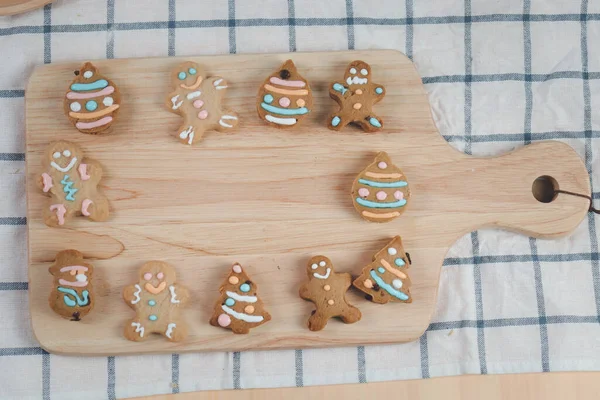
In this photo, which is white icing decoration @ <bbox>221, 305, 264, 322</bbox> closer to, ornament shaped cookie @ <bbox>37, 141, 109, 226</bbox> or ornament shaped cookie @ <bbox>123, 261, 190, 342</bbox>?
ornament shaped cookie @ <bbox>123, 261, 190, 342</bbox>

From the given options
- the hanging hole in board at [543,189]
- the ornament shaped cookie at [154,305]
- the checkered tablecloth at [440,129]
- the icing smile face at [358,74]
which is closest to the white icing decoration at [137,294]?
the ornament shaped cookie at [154,305]

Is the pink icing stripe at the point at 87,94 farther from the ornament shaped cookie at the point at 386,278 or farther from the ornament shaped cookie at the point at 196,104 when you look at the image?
the ornament shaped cookie at the point at 386,278

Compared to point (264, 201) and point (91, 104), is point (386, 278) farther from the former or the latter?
point (91, 104)

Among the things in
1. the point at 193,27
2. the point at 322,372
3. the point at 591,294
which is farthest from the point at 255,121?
the point at 591,294

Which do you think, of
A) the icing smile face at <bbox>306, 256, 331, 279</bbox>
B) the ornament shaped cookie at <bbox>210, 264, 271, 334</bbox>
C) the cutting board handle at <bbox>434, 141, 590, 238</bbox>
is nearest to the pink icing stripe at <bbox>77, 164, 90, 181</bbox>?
the ornament shaped cookie at <bbox>210, 264, 271, 334</bbox>

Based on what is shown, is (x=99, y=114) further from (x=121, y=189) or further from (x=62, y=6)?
(x=62, y=6)

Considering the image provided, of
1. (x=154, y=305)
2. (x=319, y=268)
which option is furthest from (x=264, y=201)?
(x=154, y=305)
